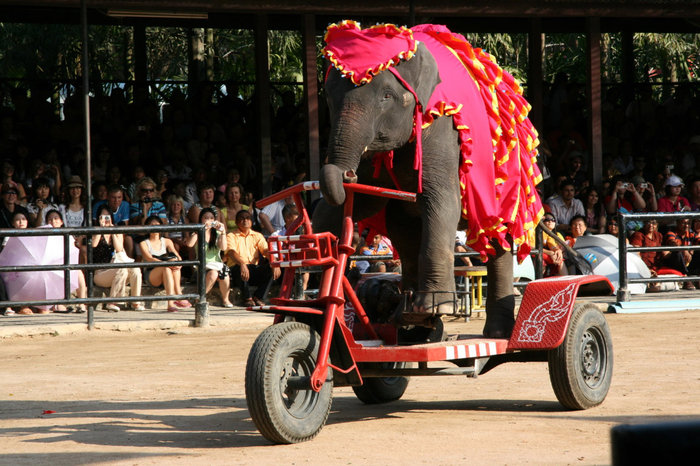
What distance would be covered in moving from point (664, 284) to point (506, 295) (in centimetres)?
791

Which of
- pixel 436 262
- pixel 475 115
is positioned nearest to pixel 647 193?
pixel 475 115

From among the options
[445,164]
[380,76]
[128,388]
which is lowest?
[128,388]

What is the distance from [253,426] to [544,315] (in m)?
1.70

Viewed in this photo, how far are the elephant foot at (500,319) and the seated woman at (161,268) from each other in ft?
20.1

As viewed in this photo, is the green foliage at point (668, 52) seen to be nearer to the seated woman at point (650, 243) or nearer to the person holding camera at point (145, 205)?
the seated woman at point (650, 243)

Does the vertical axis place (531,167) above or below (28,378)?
above

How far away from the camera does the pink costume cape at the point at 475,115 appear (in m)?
5.62

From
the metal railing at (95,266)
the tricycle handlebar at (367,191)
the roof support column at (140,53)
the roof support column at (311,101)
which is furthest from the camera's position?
the roof support column at (140,53)

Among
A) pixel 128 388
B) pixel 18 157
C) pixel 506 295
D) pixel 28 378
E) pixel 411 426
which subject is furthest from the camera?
pixel 18 157

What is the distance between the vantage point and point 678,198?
15.2 meters

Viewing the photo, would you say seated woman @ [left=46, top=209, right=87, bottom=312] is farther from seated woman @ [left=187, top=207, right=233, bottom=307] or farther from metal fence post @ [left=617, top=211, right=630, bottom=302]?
metal fence post @ [left=617, top=211, right=630, bottom=302]

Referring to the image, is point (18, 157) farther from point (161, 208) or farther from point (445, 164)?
point (445, 164)

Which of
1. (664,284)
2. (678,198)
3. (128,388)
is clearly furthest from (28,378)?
(678,198)

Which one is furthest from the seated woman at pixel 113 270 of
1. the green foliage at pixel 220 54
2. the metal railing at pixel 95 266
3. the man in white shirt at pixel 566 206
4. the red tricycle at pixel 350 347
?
the green foliage at pixel 220 54
